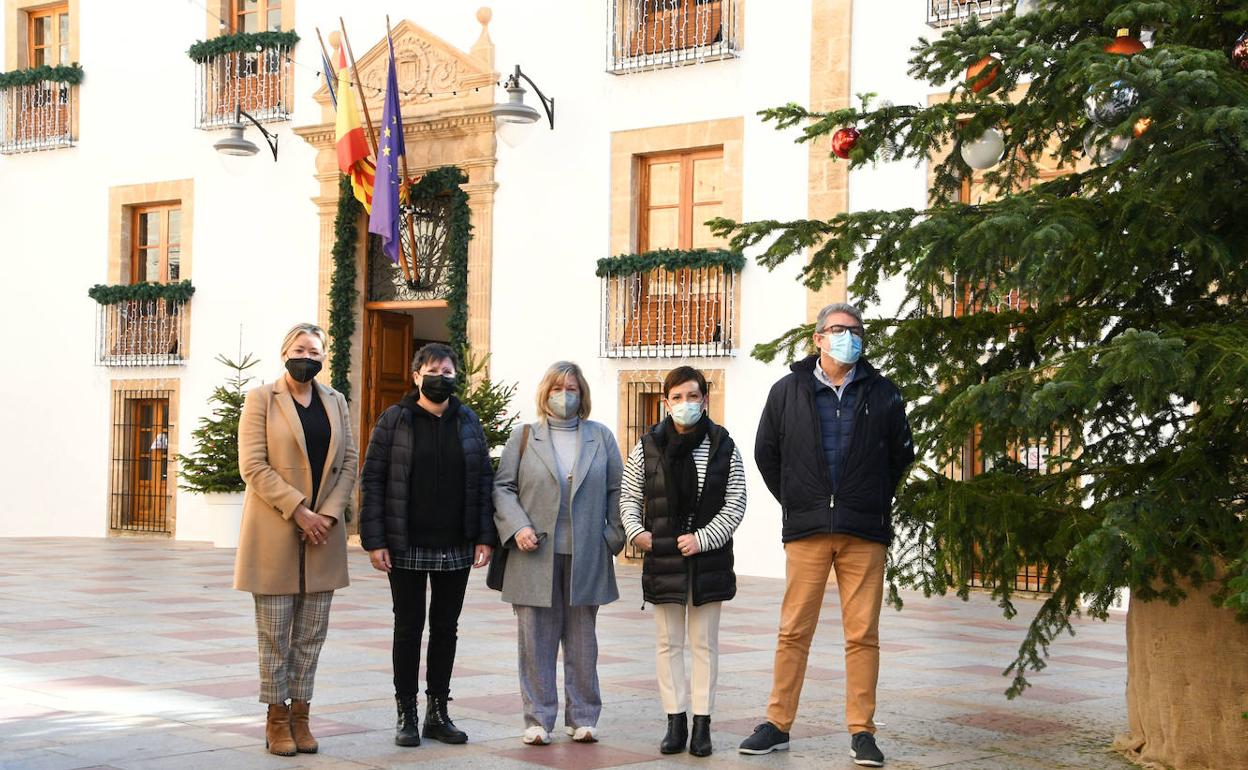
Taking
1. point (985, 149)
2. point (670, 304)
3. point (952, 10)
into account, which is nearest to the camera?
point (985, 149)

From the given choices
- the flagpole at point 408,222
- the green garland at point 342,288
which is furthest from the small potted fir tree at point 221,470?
the flagpole at point 408,222

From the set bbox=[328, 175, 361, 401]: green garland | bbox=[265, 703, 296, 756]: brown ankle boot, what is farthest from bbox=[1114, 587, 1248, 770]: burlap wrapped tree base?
bbox=[328, 175, 361, 401]: green garland

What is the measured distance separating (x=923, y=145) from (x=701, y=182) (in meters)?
9.84

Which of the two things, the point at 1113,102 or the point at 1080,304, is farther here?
the point at 1080,304

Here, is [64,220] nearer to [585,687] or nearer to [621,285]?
[621,285]

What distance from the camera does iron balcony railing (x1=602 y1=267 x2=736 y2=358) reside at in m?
15.7

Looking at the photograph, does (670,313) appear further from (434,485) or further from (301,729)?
(301,729)

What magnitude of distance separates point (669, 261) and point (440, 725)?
9914mm

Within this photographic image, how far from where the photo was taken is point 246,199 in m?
19.2

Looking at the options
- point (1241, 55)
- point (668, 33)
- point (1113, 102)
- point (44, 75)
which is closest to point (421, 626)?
→ point (1113, 102)

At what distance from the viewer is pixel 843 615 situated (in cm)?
618

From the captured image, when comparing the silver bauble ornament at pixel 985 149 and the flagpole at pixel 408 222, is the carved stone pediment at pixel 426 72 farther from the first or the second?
the silver bauble ornament at pixel 985 149

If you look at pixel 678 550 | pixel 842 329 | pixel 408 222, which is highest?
pixel 408 222

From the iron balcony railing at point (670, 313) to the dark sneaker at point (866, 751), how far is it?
31.8 ft
